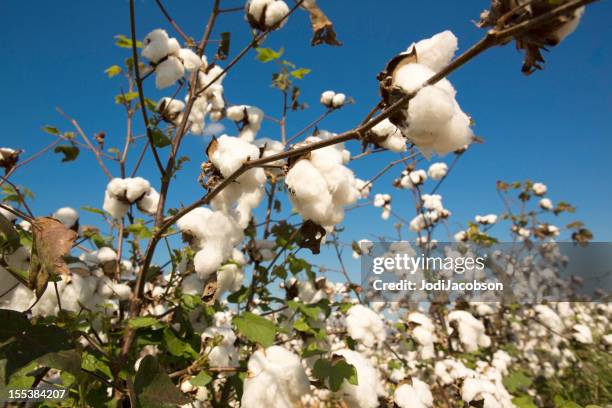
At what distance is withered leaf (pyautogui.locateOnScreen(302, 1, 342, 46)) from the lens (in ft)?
5.03

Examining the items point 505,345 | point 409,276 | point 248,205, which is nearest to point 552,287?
point 505,345

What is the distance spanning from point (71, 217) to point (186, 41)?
105 cm

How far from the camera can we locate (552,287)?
594 cm

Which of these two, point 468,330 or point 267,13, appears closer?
point 267,13

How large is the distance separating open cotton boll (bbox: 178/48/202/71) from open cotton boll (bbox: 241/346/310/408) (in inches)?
53.7

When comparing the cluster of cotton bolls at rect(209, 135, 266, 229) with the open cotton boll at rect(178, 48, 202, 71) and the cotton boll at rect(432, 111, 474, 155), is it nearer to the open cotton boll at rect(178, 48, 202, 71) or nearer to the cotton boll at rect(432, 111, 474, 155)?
the cotton boll at rect(432, 111, 474, 155)

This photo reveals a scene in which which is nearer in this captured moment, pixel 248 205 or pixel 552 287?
pixel 248 205

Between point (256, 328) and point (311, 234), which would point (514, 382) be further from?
point (311, 234)

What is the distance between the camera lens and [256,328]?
1.33 m

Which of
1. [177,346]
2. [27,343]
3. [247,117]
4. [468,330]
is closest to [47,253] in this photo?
[27,343]

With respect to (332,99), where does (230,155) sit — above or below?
below

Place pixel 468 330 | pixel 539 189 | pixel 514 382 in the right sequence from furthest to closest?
1. pixel 539 189
2. pixel 514 382
3. pixel 468 330

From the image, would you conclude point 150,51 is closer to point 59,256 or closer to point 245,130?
point 245,130

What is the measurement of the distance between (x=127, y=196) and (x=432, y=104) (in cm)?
159
